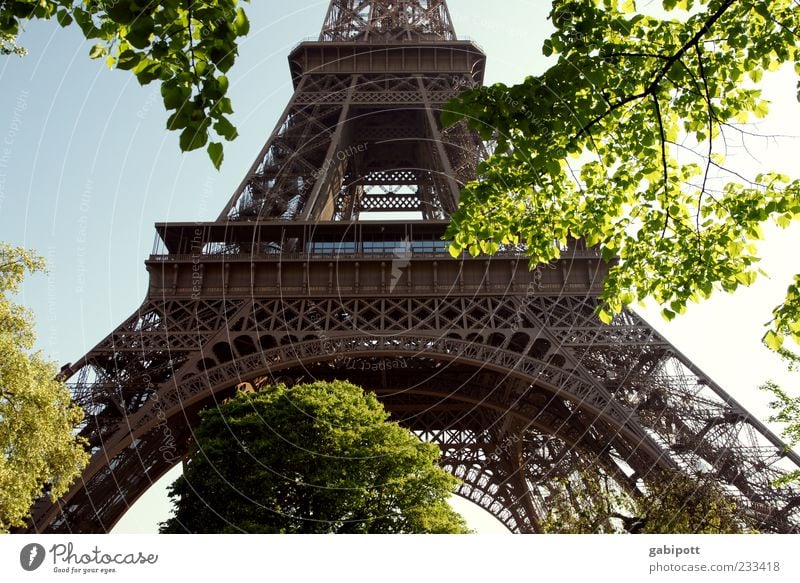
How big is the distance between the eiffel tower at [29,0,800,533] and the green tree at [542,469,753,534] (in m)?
1.86

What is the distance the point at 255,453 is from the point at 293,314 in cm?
761

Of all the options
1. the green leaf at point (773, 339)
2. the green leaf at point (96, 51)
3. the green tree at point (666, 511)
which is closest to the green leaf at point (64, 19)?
the green leaf at point (96, 51)

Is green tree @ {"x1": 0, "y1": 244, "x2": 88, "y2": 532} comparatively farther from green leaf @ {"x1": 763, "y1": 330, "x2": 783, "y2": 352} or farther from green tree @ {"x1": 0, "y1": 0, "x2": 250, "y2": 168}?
green leaf @ {"x1": 763, "y1": 330, "x2": 783, "y2": 352}

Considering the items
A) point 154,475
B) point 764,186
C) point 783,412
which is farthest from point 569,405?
point 764,186

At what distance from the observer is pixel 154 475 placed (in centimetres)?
2652

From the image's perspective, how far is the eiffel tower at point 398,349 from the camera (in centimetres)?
2283

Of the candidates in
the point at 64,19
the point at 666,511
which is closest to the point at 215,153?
the point at 64,19

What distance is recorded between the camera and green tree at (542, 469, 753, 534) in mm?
17375
